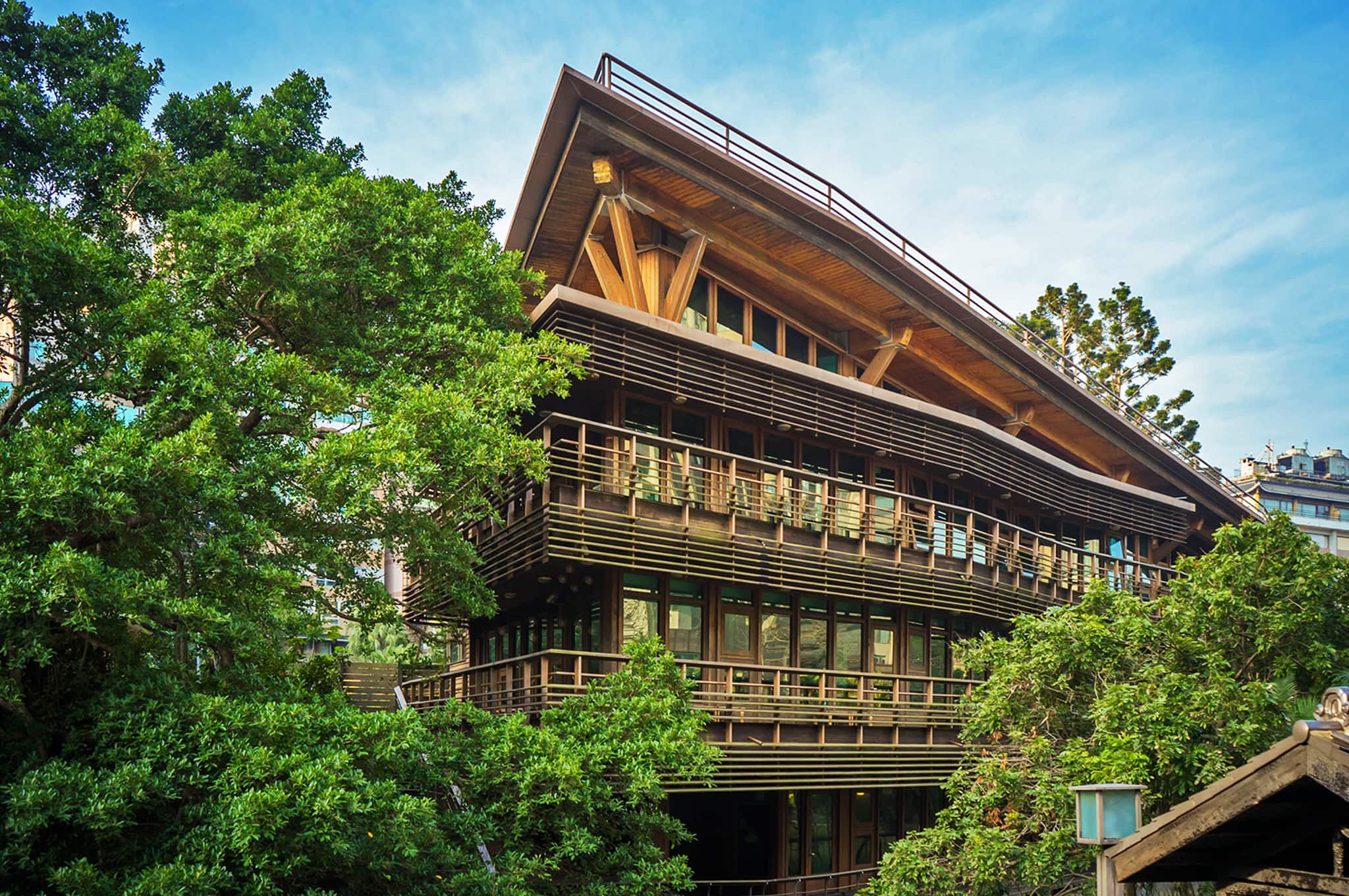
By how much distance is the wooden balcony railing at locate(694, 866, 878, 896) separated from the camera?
18.4m

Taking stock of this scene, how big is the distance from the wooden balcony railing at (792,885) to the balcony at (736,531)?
4928mm

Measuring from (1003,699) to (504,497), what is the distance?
8.33m

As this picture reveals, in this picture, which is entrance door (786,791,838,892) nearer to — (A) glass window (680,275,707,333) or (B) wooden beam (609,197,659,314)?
(A) glass window (680,275,707,333)

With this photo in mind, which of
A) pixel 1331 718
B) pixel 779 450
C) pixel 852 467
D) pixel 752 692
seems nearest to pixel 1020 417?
pixel 852 467

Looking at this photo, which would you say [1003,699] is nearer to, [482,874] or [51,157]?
[482,874]

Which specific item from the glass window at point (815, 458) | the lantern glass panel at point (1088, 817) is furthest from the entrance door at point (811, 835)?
the lantern glass panel at point (1088, 817)

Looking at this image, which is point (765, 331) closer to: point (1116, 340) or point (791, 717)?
point (791, 717)

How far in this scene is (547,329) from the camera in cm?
1691

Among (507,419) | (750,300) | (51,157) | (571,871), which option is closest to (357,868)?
(571,871)

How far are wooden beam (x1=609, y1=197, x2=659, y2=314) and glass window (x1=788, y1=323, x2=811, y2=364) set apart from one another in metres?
3.79

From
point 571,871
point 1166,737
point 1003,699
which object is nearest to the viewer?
point 1166,737

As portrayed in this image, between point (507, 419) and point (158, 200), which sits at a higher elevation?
point (158, 200)

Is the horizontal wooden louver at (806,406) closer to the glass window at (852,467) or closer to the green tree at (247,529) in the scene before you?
the glass window at (852,467)

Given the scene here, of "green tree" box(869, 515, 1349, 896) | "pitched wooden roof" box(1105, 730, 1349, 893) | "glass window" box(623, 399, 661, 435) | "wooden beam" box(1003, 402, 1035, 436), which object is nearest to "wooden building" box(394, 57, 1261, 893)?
"glass window" box(623, 399, 661, 435)
